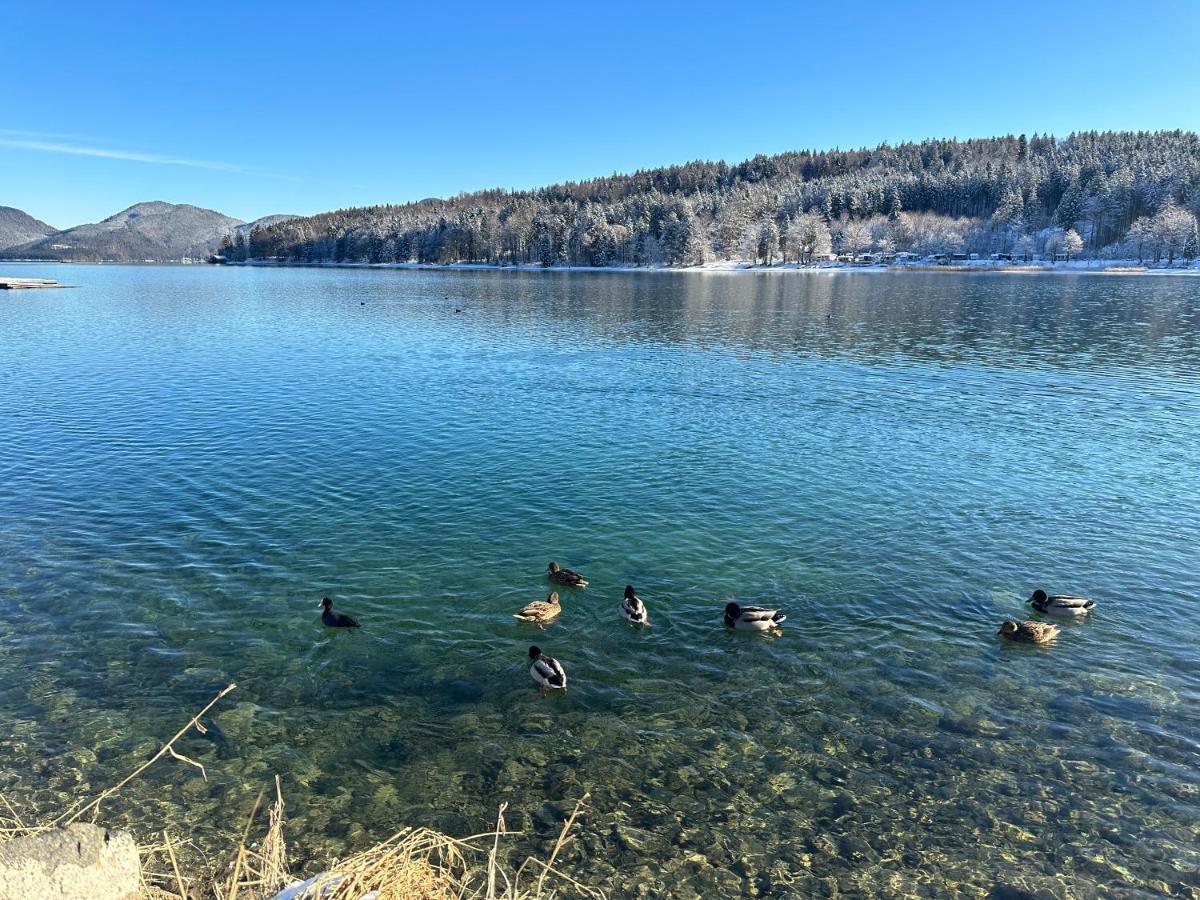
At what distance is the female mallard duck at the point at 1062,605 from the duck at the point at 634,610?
9.72m

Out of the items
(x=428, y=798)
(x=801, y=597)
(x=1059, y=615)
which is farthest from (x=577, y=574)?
(x=1059, y=615)

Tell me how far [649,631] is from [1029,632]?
28.4ft

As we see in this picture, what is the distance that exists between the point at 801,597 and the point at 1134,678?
6974 millimetres

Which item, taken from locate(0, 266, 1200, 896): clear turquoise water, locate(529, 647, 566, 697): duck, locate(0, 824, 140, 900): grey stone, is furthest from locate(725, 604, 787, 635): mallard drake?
locate(0, 824, 140, 900): grey stone

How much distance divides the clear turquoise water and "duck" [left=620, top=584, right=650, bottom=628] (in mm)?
377

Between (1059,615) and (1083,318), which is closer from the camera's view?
(1059,615)

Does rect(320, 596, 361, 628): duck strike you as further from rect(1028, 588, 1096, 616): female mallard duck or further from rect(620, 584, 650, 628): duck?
rect(1028, 588, 1096, 616): female mallard duck

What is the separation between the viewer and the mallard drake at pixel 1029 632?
610 inches

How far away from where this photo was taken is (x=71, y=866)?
557 cm

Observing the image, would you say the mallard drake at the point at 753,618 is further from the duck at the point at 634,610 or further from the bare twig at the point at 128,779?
the bare twig at the point at 128,779

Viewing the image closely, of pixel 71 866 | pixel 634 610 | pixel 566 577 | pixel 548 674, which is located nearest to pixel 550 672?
pixel 548 674

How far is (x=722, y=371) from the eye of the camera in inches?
1983

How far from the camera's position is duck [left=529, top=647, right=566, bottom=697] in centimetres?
1391

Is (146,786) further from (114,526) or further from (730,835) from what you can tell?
(114,526)
